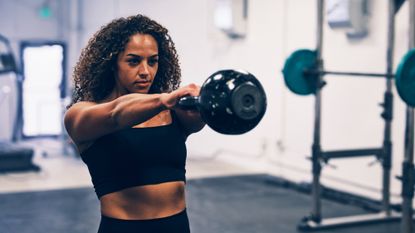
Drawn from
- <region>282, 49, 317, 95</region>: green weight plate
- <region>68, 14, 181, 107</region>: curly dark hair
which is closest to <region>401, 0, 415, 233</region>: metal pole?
<region>282, 49, 317, 95</region>: green weight plate

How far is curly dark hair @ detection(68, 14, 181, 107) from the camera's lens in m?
1.46

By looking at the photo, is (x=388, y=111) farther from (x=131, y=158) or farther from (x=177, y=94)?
(x=177, y=94)

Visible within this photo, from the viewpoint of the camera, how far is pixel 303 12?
464 centimetres

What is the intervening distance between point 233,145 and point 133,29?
437 centimetres

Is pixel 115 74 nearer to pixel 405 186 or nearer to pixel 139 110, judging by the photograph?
pixel 139 110

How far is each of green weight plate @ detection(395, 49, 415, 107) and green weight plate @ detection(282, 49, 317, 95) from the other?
2.80 feet

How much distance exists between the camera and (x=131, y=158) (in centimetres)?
135

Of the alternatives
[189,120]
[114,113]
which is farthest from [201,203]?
[114,113]

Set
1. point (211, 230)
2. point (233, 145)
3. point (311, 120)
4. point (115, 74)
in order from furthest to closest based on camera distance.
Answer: point (233, 145) → point (311, 120) → point (211, 230) → point (115, 74)

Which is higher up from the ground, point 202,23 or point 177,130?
point 202,23

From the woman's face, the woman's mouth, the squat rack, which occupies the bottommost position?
the squat rack

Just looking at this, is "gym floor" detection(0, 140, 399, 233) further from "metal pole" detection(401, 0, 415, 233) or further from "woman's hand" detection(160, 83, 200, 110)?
"woman's hand" detection(160, 83, 200, 110)

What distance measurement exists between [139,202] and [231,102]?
17.9 inches

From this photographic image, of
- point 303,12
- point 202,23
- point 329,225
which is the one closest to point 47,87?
point 202,23
